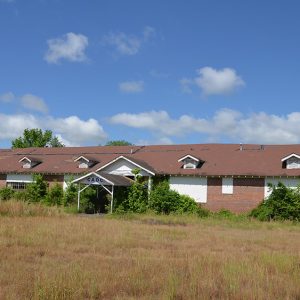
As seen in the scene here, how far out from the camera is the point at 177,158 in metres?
39.4

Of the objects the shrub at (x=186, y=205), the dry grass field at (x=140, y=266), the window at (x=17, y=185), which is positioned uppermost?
the window at (x=17, y=185)

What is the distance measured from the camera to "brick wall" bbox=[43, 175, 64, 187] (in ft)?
136

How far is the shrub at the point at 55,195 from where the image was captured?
3931 centimetres

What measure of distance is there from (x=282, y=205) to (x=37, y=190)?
20036mm

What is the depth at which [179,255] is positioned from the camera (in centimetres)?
1318

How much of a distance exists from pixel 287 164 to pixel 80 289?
27.2 meters

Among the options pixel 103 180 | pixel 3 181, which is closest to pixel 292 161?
pixel 103 180

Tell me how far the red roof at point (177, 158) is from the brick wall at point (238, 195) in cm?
68

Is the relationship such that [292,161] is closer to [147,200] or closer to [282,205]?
[282,205]

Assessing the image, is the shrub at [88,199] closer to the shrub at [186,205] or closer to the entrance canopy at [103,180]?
the entrance canopy at [103,180]

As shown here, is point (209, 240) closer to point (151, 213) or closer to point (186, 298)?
point (186, 298)

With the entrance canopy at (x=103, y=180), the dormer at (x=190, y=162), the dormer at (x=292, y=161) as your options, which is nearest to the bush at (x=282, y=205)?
the dormer at (x=292, y=161)

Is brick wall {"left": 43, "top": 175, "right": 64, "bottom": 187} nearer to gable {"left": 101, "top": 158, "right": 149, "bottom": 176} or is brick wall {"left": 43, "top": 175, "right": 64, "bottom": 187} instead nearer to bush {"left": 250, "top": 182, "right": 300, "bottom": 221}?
gable {"left": 101, "top": 158, "right": 149, "bottom": 176}

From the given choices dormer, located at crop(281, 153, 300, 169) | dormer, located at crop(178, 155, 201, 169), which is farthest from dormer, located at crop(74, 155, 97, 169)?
dormer, located at crop(281, 153, 300, 169)
